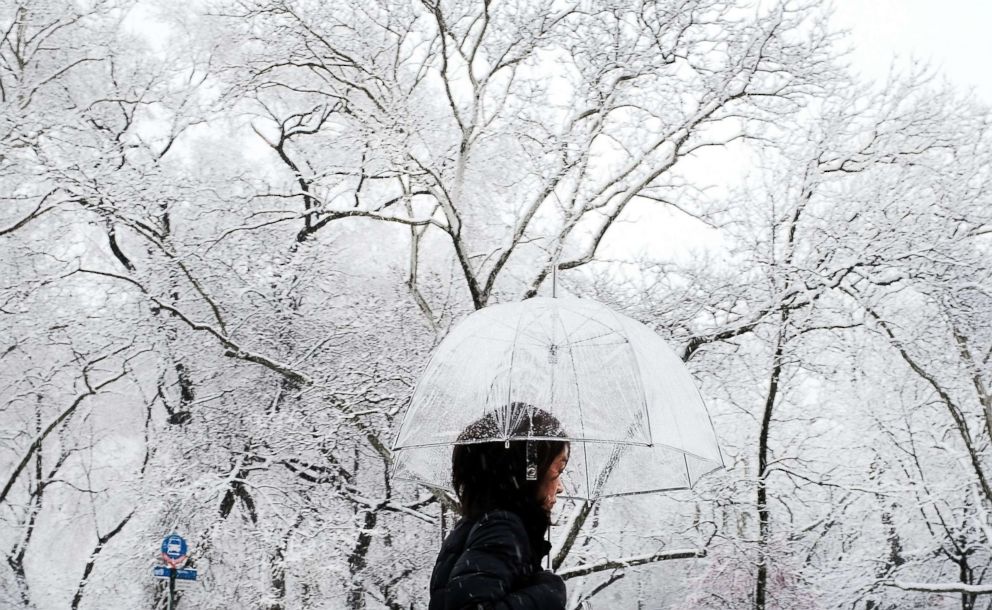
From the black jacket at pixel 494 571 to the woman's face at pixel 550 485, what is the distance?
98mm

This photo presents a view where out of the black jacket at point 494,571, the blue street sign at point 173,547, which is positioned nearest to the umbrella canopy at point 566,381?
the black jacket at point 494,571

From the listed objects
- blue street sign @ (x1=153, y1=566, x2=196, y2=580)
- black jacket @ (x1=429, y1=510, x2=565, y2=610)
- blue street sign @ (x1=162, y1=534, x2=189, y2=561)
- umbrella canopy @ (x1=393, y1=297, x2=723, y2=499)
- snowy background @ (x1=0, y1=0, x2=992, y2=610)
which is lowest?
blue street sign @ (x1=153, y1=566, x2=196, y2=580)

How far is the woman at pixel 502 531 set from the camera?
5.32 feet

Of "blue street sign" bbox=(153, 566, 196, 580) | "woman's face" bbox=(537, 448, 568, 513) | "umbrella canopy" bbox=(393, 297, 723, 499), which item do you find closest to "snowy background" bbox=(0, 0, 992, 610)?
"blue street sign" bbox=(153, 566, 196, 580)

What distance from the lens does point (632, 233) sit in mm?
11141

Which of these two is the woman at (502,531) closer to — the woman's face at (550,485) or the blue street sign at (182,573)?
the woman's face at (550,485)

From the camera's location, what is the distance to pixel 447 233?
1108 cm

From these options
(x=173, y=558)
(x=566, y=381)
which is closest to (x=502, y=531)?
(x=566, y=381)

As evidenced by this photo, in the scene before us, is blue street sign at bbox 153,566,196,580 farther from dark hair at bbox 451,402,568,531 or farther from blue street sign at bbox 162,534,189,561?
dark hair at bbox 451,402,568,531

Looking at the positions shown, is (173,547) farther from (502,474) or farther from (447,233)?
(502,474)

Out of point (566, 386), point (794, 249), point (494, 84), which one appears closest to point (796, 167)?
point (794, 249)

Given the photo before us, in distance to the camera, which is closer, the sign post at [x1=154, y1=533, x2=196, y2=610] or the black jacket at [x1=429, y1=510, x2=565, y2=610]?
the black jacket at [x1=429, y1=510, x2=565, y2=610]

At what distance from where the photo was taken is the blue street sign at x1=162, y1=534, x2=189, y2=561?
8.59m

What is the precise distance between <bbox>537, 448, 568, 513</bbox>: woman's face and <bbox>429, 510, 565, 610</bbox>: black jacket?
0.10m
